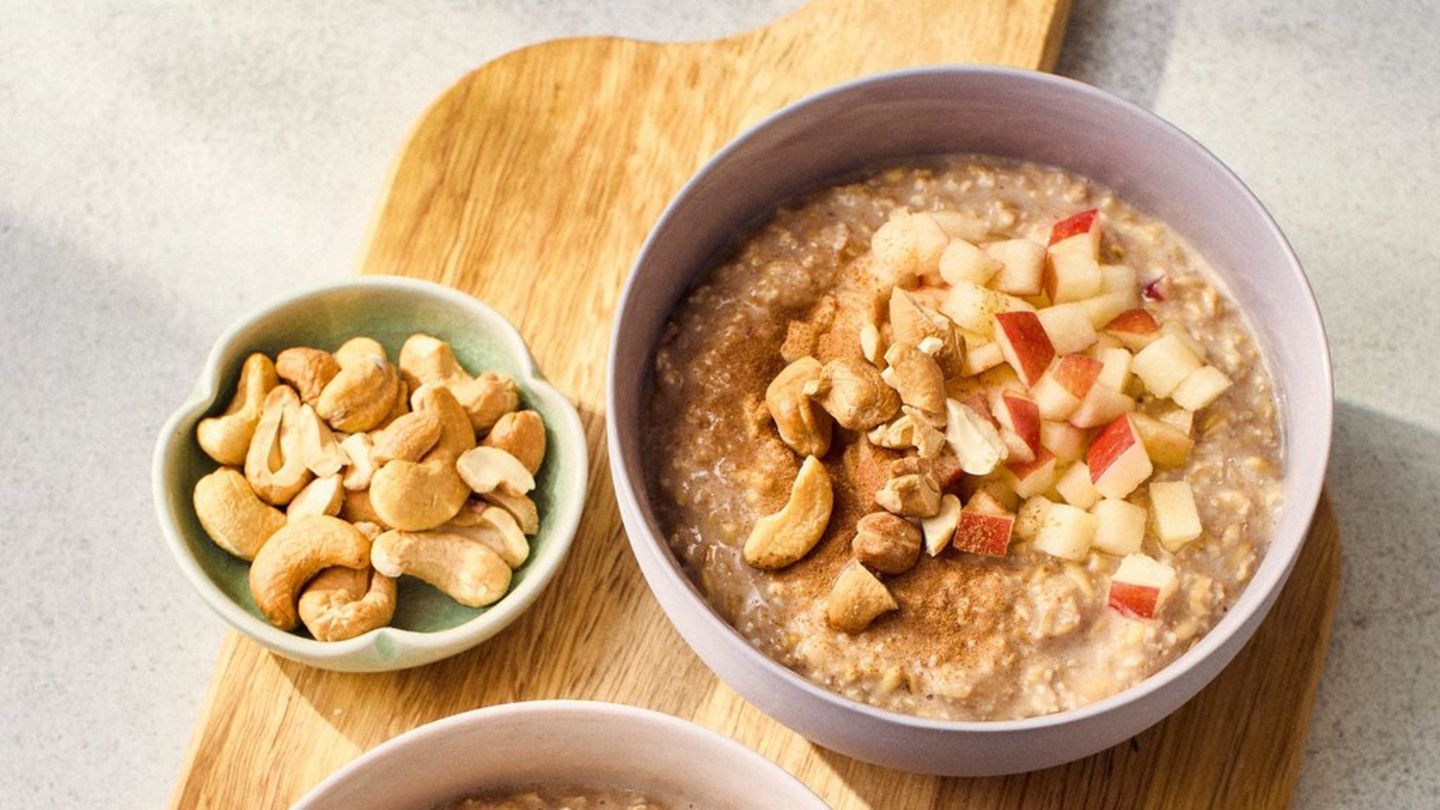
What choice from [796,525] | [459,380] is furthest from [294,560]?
[796,525]

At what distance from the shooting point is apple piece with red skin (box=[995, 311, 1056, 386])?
68.2 inches

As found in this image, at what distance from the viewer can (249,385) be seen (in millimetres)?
1954

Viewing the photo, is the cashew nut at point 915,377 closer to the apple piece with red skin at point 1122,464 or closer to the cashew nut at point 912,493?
the cashew nut at point 912,493

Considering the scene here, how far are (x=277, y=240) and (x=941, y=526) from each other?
1209 millimetres

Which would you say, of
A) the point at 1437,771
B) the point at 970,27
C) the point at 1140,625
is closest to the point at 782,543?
the point at 1140,625

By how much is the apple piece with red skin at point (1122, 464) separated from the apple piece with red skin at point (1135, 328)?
10 centimetres

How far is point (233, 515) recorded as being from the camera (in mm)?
1885

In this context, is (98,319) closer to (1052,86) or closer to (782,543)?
(782,543)

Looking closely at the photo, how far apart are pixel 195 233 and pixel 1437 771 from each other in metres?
1.85

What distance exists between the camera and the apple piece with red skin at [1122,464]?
168cm

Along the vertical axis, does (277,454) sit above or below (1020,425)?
below

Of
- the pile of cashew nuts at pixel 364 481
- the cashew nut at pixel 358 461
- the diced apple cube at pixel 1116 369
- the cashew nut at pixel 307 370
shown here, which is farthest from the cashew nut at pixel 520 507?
the diced apple cube at pixel 1116 369

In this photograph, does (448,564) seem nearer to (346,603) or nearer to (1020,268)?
(346,603)

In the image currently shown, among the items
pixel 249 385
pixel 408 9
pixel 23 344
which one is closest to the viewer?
pixel 249 385
